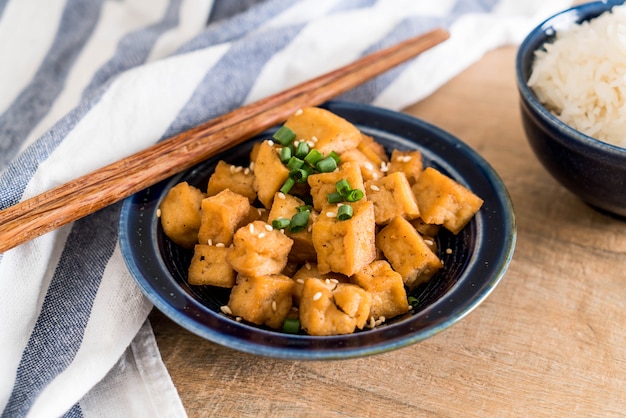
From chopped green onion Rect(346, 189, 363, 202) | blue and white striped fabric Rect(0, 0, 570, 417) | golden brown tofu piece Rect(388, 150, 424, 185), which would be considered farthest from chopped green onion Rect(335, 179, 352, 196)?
blue and white striped fabric Rect(0, 0, 570, 417)

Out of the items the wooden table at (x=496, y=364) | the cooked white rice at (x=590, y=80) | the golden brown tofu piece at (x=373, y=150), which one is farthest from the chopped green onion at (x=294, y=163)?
the cooked white rice at (x=590, y=80)

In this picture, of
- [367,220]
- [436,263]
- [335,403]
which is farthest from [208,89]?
[335,403]

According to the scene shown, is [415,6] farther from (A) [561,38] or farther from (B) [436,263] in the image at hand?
(B) [436,263]

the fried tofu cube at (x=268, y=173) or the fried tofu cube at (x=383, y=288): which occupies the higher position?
the fried tofu cube at (x=268, y=173)

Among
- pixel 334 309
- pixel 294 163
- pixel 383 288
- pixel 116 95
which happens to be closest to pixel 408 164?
pixel 294 163

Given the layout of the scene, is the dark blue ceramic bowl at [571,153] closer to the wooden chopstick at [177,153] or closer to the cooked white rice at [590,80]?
the cooked white rice at [590,80]
